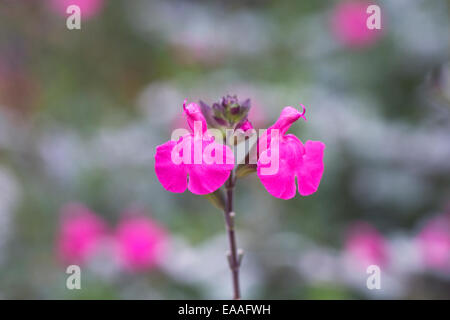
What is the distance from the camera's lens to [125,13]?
232 centimetres

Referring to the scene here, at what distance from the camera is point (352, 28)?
6.02 ft

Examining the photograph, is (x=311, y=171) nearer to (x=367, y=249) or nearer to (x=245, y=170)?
(x=245, y=170)

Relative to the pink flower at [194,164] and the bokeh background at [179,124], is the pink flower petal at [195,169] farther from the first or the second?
the bokeh background at [179,124]

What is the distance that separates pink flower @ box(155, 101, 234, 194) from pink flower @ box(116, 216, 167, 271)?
65 centimetres

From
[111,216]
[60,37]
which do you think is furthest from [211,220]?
[60,37]

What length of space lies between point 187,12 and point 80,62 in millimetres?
538

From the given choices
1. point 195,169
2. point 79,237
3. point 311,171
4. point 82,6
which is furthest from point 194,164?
point 82,6

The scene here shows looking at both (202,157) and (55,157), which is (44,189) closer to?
(55,157)

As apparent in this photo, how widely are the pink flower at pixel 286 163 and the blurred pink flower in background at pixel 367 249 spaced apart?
65cm

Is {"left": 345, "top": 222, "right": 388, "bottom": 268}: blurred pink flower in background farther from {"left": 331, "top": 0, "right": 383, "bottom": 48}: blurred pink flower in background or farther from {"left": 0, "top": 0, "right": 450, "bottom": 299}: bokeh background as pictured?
{"left": 331, "top": 0, "right": 383, "bottom": 48}: blurred pink flower in background

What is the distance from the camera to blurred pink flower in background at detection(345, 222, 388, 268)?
118 cm

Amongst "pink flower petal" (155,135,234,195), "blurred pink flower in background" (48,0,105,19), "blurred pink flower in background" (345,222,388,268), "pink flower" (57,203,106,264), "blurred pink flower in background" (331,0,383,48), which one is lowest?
"blurred pink flower in background" (345,222,388,268)

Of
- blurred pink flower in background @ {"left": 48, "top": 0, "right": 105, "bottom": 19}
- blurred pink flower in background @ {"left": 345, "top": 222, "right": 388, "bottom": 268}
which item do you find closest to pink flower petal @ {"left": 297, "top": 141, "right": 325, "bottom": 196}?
blurred pink flower in background @ {"left": 345, "top": 222, "right": 388, "bottom": 268}

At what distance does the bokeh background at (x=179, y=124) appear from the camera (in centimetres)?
119
